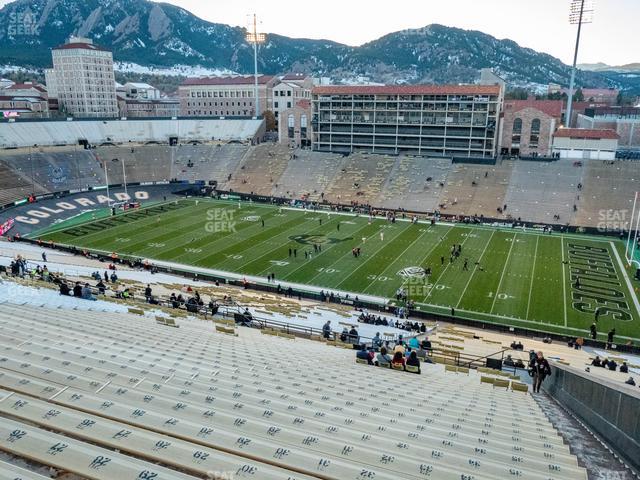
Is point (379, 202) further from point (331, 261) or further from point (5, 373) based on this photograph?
point (5, 373)

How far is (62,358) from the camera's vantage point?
824cm

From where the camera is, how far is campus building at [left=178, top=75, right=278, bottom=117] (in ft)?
340

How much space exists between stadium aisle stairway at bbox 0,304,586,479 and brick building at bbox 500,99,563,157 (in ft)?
202

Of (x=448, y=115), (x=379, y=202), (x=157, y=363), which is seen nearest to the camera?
(x=157, y=363)

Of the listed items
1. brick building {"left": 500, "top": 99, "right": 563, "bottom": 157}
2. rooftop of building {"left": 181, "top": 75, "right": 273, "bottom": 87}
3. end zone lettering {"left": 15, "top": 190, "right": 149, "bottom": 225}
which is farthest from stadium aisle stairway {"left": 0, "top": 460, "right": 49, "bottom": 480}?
rooftop of building {"left": 181, "top": 75, "right": 273, "bottom": 87}

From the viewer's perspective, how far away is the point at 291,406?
765cm

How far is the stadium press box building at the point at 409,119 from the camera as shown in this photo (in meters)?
66.8

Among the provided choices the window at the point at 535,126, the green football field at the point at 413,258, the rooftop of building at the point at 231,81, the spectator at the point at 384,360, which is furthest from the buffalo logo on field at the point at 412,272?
the rooftop of building at the point at 231,81

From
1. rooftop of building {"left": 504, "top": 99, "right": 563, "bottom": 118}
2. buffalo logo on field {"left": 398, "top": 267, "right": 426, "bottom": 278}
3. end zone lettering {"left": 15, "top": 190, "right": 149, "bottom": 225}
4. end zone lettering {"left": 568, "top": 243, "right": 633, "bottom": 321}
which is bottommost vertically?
end zone lettering {"left": 568, "top": 243, "right": 633, "bottom": 321}

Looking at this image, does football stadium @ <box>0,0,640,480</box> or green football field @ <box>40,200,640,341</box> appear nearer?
football stadium @ <box>0,0,640,480</box>

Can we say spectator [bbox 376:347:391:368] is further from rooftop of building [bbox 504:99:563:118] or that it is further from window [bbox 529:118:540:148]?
rooftop of building [bbox 504:99:563:118]

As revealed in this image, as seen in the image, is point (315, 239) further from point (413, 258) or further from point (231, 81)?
point (231, 81)

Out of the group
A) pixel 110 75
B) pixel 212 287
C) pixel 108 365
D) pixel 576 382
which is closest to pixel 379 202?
pixel 212 287

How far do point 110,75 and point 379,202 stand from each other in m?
93.7
